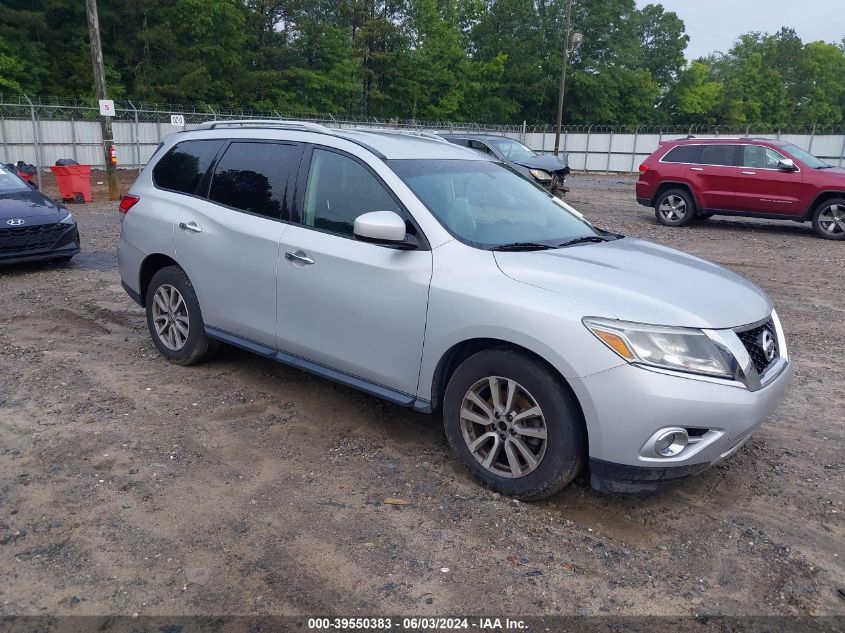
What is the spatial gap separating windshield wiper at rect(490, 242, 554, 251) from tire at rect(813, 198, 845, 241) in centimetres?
1172

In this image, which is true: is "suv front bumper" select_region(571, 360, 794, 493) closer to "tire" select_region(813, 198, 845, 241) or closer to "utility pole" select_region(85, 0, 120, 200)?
"tire" select_region(813, 198, 845, 241)

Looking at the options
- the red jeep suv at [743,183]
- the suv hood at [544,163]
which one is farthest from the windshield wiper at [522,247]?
the suv hood at [544,163]

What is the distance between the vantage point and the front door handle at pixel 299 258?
175 inches

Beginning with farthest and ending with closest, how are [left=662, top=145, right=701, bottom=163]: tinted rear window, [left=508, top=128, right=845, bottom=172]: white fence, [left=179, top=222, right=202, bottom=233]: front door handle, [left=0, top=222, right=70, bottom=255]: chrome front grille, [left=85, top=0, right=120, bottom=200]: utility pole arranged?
[left=508, top=128, right=845, bottom=172]: white fence → [left=85, top=0, right=120, bottom=200]: utility pole → [left=662, top=145, right=701, bottom=163]: tinted rear window → [left=0, top=222, right=70, bottom=255]: chrome front grille → [left=179, top=222, right=202, bottom=233]: front door handle

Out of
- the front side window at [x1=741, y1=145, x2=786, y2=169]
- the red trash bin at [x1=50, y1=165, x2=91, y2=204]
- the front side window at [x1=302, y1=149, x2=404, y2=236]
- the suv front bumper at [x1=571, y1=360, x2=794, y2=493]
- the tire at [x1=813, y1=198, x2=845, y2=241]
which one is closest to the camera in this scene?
the suv front bumper at [x1=571, y1=360, x2=794, y2=493]

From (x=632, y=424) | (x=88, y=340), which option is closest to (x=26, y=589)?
(x=632, y=424)

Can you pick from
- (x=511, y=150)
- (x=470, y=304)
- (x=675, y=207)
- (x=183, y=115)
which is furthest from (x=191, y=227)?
(x=183, y=115)

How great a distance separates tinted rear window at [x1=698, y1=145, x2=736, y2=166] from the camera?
47.1 ft

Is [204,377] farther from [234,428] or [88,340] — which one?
[88,340]

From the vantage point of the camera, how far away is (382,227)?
12.7 feet

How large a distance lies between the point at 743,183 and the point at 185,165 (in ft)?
38.9

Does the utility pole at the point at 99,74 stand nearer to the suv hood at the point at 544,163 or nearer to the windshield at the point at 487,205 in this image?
the suv hood at the point at 544,163

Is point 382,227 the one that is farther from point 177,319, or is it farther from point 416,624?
point 177,319

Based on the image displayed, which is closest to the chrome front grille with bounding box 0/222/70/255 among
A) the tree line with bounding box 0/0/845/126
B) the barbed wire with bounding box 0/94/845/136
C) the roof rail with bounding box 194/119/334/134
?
the roof rail with bounding box 194/119/334/134
